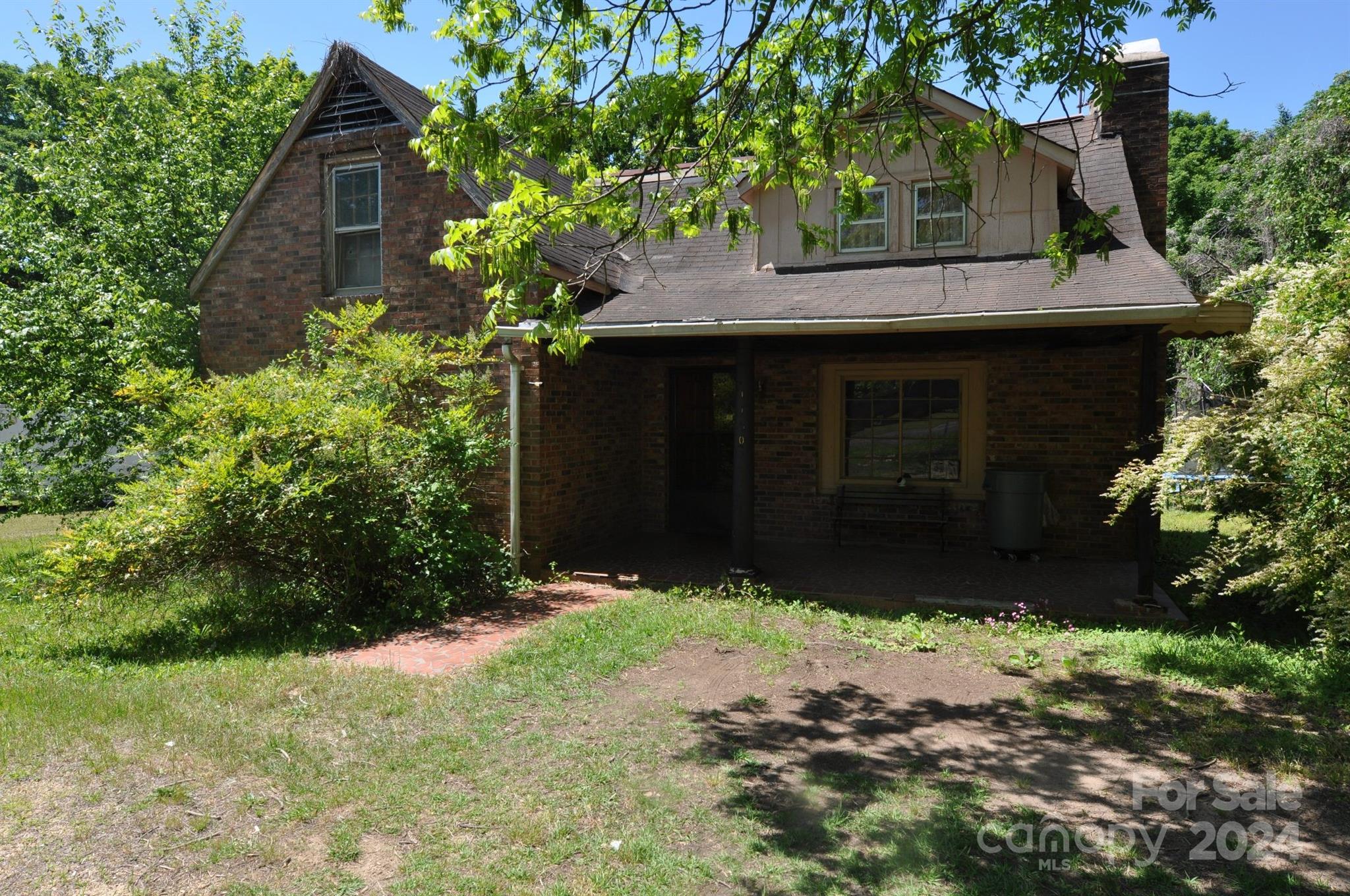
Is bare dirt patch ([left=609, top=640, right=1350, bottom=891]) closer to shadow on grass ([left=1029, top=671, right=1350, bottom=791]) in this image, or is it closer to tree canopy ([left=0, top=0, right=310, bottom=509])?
shadow on grass ([left=1029, top=671, right=1350, bottom=791])

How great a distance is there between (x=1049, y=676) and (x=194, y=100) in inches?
685

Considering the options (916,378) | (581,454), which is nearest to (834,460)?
(916,378)

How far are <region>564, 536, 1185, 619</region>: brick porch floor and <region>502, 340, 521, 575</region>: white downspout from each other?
0.73m

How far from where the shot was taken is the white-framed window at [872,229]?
32.3 feet

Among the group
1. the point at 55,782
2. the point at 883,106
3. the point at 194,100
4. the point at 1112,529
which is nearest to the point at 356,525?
the point at 55,782

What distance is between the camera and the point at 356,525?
276 inches

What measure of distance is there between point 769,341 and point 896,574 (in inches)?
111

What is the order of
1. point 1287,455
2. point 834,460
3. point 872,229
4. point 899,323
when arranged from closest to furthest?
point 1287,455, point 899,323, point 872,229, point 834,460

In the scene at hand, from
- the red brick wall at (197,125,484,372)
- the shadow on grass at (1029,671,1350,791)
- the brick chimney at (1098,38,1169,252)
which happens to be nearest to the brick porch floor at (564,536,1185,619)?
the shadow on grass at (1029,671,1350,791)

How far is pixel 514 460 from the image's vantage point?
28.5 feet

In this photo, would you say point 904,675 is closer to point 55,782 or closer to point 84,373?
point 55,782

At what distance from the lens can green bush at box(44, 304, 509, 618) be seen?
245 inches

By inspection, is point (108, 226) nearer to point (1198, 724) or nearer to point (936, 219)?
point (936, 219)

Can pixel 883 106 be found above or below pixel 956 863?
above
